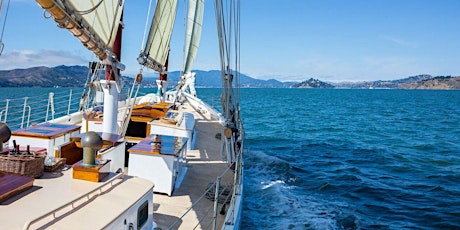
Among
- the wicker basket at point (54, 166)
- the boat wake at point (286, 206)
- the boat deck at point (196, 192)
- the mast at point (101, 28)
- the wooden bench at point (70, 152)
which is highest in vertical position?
the mast at point (101, 28)

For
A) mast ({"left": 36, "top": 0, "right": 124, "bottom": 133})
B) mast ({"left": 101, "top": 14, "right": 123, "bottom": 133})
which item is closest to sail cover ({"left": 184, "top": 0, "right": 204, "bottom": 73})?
mast ({"left": 101, "top": 14, "right": 123, "bottom": 133})

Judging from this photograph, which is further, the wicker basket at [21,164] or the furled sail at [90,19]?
the furled sail at [90,19]

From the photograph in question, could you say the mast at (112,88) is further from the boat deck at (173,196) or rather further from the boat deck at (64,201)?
the boat deck at (64,201)

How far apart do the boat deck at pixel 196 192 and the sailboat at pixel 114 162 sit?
2cm

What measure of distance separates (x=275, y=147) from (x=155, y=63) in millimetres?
14012

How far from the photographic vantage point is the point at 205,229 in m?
7.26

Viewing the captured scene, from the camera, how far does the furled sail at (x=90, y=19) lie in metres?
5.54

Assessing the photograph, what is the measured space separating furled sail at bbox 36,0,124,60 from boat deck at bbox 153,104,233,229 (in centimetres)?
340

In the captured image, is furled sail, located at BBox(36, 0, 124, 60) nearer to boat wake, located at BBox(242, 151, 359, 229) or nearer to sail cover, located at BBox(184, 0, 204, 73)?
boat wake, located at BBox(242, 151, 359, 229)

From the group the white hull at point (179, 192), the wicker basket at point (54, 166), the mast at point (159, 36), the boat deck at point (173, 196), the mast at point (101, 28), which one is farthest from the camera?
the mast at point (159, 36)

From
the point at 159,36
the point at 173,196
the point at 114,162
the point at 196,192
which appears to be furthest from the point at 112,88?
the point at 159,36

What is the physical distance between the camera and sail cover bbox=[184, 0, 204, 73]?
23719 millimetres

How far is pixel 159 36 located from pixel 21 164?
953 cm

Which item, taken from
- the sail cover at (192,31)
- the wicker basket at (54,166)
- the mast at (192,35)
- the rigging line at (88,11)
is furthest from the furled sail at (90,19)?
the sail cover at (192,31)
